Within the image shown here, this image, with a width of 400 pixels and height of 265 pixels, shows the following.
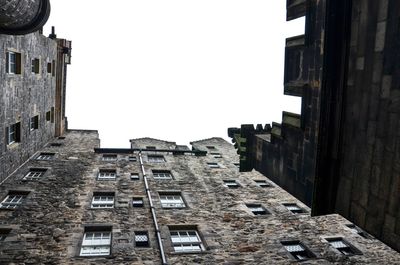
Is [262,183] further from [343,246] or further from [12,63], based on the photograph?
[12,63]

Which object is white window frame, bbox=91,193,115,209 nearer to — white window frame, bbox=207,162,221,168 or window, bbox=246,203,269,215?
window, bbox=246,203,269,215

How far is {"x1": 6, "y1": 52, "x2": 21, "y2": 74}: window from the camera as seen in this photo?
16.8m

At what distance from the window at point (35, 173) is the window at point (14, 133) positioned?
2.22m

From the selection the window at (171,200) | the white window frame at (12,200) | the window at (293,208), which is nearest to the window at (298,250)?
the window at (293,208)

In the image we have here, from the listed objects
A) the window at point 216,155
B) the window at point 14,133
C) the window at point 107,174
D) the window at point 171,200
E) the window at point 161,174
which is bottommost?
the window at point 171,200

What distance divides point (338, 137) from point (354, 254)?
10.5m

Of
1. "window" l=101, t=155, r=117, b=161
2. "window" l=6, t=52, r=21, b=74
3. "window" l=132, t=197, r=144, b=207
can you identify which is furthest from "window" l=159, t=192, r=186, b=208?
"window" l=6, t=52, r=21, b=74

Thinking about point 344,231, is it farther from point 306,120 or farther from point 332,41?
point 332,41

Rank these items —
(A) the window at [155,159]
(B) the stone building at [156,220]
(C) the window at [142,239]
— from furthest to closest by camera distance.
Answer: (A) the window at [155,159], (C) the window at [142,239], (B) the stone building at [156,220]

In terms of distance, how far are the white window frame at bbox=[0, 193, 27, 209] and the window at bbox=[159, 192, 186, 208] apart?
22.1ft

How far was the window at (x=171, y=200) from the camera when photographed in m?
19.9

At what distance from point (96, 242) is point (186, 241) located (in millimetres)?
3662

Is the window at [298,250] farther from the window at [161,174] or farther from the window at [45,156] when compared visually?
the window at [45,156]

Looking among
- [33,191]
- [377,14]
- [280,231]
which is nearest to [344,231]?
[280,231]
